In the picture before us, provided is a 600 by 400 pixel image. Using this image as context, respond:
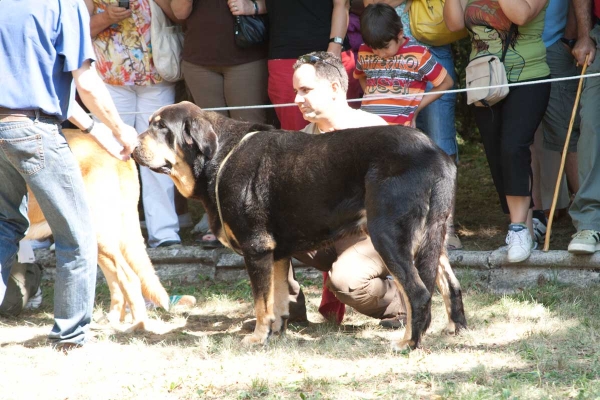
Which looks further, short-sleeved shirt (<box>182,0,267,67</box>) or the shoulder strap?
short-sleeved shirt (<box>182,0,267,67</box>)

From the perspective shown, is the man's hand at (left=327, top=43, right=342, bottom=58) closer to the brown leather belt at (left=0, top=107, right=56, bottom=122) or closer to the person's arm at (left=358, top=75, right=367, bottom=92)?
the person's arm at (left=358, top=75, right=367, bottom=92)

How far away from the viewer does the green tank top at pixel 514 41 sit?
6.30 meters

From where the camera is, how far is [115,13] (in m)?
7.02

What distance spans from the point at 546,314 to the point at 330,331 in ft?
4.67

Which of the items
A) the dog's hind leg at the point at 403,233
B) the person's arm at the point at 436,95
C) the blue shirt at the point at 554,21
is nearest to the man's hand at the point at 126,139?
the dog's hind leg at the point at 403,233

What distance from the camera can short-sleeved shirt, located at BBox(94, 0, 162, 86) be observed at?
720 cm

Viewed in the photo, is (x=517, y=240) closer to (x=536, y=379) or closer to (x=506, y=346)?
(x=506, y=346)

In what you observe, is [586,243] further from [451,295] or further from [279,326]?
[279,326]

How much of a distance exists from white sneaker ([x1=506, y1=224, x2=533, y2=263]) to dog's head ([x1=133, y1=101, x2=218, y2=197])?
2.52m

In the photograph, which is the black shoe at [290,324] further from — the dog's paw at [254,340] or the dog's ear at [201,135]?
the dog's ear at [201,135]

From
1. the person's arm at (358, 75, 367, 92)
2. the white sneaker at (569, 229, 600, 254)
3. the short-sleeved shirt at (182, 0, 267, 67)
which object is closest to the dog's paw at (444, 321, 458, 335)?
the white sneaker at (569, 229, 600, 254)

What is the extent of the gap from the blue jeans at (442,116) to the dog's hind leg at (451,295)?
81.0 inches

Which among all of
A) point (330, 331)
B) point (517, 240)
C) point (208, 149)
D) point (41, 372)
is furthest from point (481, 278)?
point (41, 372)

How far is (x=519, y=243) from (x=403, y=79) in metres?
1.57
